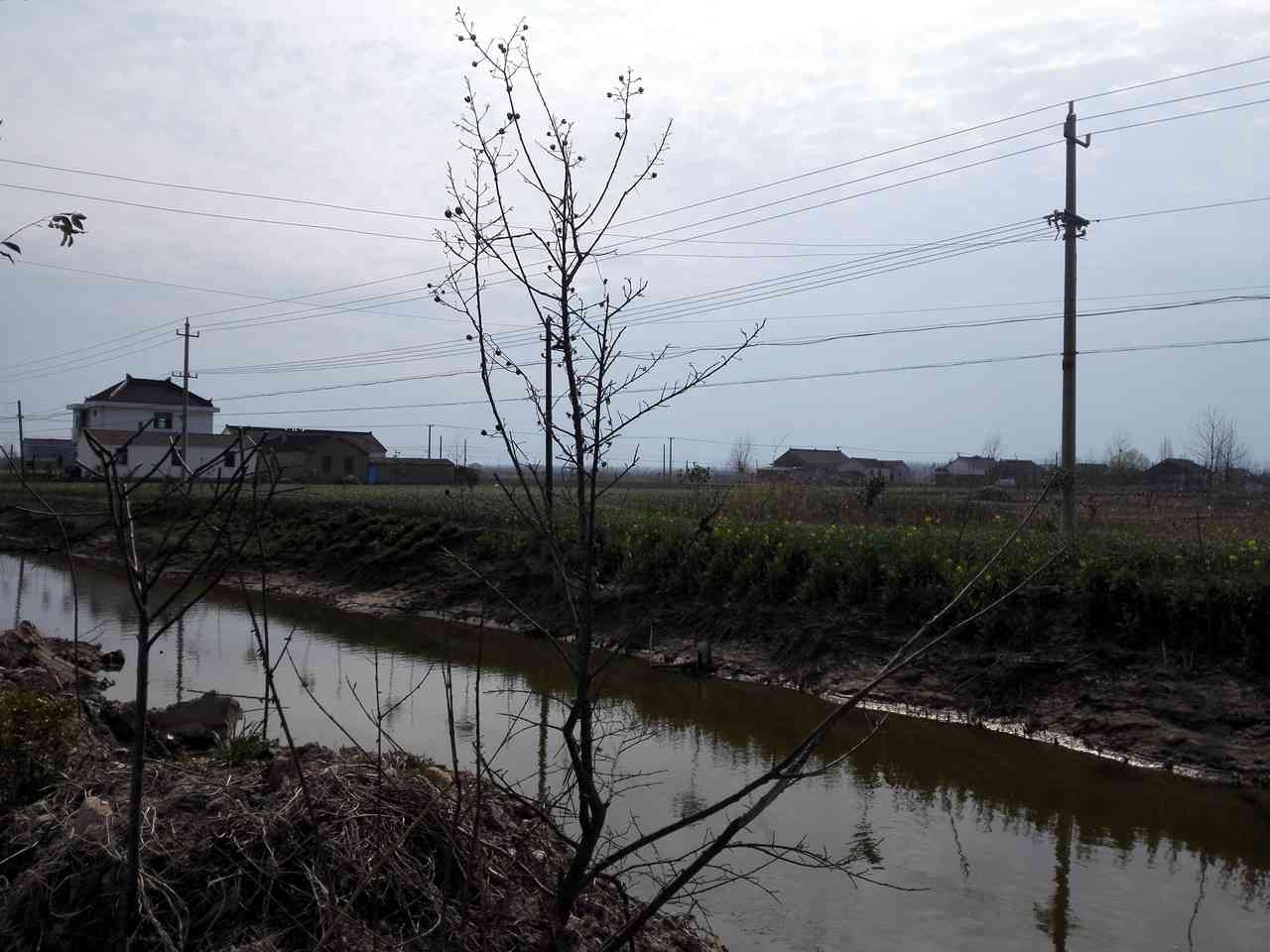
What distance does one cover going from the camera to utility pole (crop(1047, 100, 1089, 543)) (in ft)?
52.3

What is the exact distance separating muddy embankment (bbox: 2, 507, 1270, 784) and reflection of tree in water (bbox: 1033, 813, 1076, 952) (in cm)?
139

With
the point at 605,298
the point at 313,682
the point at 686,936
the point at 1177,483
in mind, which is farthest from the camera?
the point at 1177,483

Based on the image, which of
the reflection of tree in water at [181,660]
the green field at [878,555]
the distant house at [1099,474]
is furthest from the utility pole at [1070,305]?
the distant house at [1099,474]

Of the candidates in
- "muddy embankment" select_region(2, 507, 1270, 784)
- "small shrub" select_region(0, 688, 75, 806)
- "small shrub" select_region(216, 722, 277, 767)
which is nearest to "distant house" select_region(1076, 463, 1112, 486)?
"muddy embankment" select_region(2, 507, 1270, 784)

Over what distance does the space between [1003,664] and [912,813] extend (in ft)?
12.1

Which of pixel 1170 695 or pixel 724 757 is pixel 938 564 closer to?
pixel 1170 695

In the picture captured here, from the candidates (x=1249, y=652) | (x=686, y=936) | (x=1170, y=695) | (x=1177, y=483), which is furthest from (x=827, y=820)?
(x=1177, y=483)

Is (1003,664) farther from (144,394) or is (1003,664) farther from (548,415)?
(144,394)

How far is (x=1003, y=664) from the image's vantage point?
11.1m

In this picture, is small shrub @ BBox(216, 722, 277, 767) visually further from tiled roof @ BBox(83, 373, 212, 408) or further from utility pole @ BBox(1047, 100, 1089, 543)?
tiled roof @ BBox(83, 373, 212, 408)

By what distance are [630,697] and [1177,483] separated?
30.0 metres

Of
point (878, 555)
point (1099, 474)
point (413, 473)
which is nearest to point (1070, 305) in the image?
point (878, 555)

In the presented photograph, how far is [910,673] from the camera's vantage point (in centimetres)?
1180

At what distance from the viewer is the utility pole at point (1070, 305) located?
627 inches
